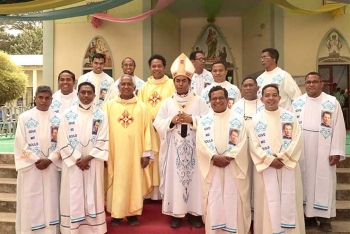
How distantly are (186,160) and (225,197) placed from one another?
69 cm

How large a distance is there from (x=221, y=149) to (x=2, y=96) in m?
14.7

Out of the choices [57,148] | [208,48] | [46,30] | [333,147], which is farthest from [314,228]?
[208,48]

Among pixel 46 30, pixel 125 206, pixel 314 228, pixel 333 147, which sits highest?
pixel 46 30

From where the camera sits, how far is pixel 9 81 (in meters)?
16.7

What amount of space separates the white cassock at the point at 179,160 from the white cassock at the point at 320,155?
1270mm

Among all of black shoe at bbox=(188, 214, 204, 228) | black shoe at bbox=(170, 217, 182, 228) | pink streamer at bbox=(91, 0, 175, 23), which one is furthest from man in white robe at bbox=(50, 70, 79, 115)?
pink streamer at bbox=(91, 0, 175, 23)

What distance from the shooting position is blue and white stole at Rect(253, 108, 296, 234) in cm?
408

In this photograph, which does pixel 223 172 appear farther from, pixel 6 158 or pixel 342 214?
pixel 6 158

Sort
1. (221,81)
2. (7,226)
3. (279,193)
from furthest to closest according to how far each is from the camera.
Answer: (221,81) → (7,226) → (279,193)

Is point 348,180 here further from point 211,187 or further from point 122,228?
point 122,228

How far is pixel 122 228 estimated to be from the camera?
182 inches

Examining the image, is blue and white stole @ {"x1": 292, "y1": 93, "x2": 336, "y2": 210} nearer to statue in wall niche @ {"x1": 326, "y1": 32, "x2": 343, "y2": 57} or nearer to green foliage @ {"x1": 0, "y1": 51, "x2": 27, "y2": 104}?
statue in wall niche @ {"x1": 326, "y1": 32, "x2": 343, "y2": 57}

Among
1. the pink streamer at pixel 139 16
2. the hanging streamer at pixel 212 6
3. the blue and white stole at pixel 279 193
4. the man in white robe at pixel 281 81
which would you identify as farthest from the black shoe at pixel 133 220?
the hanging streamer at pixel 212 6

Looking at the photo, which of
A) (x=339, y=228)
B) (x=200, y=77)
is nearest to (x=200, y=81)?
(x=200, y=77)
